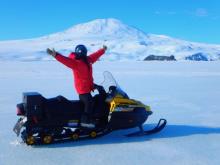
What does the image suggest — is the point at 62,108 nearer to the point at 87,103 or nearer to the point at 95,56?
the point at 87,103

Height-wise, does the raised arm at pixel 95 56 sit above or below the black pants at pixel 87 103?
above

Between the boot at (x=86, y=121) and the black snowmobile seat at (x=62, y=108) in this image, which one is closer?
the black snowmobile seat at (x=62, y=108)

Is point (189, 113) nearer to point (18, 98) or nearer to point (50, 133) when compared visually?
point (50, 133)

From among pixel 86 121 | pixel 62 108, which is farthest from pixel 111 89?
pixel 62 108

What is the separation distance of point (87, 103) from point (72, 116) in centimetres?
27

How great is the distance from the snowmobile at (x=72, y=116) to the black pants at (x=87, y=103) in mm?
71

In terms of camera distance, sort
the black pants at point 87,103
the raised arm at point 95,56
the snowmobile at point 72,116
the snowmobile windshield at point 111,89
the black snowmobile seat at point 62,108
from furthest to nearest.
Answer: the raised arm at point 95,56 < the snowmobile windshield at point 111,89 < the black pants at point 87,103 < the black snowmobile seat at point 62,108 < the snowmobile at point 72,116

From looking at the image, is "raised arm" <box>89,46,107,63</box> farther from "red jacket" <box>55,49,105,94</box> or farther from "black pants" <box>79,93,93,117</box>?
"black pants" <box>79,93,93,117</box>

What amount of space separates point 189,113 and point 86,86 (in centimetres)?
294

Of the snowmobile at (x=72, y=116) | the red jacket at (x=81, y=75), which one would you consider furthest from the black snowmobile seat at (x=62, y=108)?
the red jacket at (x=81, y=75)

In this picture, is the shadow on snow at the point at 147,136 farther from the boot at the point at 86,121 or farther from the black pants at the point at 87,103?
the black pants at the point at 87,103

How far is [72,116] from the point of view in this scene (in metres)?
5.86

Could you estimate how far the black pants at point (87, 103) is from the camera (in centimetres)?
583

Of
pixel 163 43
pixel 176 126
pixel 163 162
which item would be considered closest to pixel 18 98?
pixel 176 126
